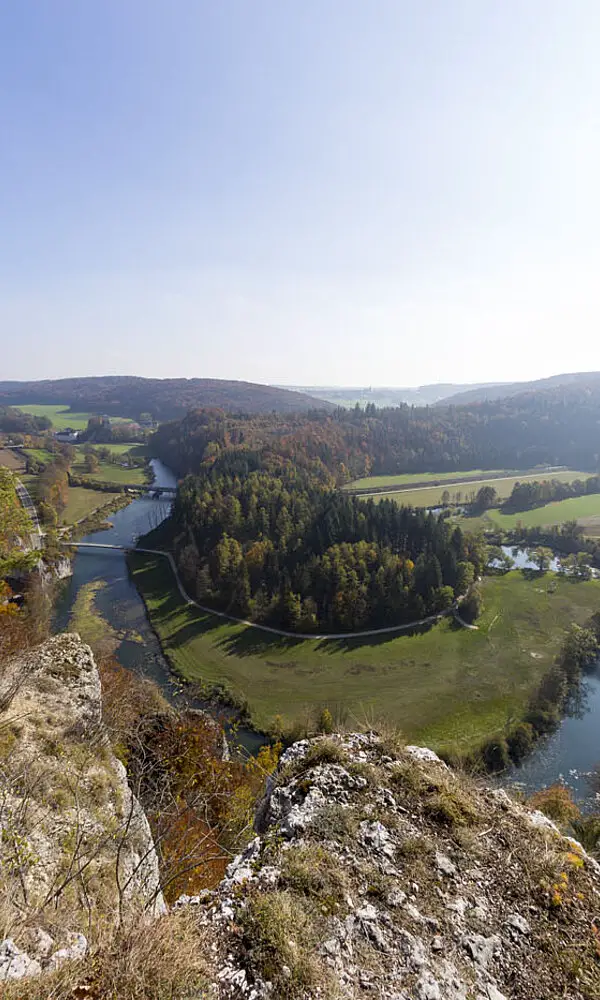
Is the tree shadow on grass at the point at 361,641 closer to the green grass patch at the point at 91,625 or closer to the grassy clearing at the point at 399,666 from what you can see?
the grassy clearing at the point at 399,666

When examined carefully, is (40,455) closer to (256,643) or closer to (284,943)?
(256,643)

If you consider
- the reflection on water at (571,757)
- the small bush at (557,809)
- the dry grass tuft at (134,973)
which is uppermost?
the dry grass tuft at (134,973)

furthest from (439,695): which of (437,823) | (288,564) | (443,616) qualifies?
(437,823)

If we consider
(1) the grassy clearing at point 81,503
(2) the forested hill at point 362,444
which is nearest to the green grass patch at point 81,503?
(1) the grassy clearing at point 81,503

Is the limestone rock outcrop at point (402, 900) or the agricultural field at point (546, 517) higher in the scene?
the limestone rock outcrop at point (402, 900)

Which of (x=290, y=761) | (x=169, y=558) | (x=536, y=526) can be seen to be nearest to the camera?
(x=290, y=761)

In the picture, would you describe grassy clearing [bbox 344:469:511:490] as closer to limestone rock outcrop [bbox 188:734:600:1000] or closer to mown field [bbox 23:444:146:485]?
mown field [bbox 23:444:146:485]

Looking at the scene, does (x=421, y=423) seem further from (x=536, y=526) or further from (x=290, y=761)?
(x=290, y=761)
